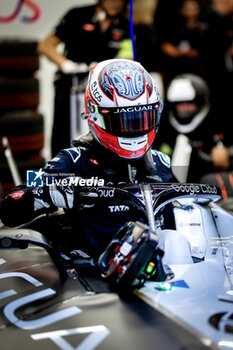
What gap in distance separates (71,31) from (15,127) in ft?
3.41

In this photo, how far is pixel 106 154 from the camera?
2.48 metres

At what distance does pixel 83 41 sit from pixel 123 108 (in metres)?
2.79

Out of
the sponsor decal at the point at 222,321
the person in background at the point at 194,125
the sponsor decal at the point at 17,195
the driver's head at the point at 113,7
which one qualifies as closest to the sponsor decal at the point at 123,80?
the sponsor decal at the point at 17,195

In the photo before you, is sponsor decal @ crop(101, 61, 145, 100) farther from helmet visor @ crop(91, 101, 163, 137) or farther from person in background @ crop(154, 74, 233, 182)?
A: person in background @ crop(154, 74, 233, 182)

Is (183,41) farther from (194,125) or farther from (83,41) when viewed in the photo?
(83,41)

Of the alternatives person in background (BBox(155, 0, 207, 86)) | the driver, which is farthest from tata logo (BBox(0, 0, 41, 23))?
the driver

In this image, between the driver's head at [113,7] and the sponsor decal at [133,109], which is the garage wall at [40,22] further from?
the sponsor decal at [133,109]

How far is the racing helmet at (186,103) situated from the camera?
550 centimetres

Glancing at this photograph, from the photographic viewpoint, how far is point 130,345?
4.92ft

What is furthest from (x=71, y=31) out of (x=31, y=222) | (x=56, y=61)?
(x=31, y=222)

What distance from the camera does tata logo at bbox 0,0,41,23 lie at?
17.7 ft

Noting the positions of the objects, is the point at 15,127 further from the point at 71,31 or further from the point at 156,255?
the point at 156,255

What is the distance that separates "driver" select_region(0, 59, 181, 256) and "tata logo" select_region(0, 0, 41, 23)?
3.20 metres

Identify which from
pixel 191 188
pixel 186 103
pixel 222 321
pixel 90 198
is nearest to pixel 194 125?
pixel 186 103
